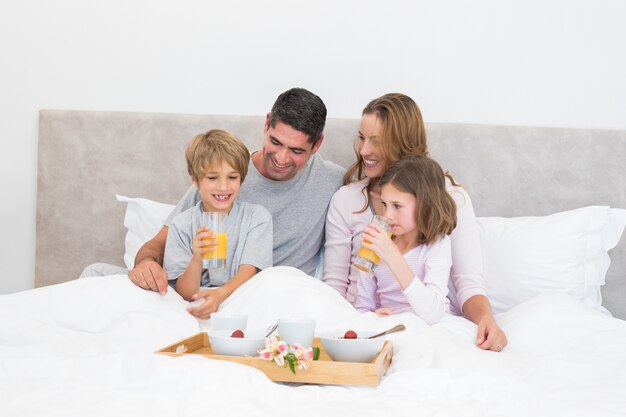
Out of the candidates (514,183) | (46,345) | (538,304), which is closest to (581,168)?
(514,183)

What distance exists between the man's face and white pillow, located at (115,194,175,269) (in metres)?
0.47

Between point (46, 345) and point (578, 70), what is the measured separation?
2086mm

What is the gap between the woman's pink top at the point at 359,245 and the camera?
2.15m

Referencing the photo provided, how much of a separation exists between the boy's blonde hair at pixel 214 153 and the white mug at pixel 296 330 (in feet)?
2.66

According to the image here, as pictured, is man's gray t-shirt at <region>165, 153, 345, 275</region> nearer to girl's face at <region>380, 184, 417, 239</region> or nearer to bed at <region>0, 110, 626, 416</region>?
bed at <region>0, 110, 626, 416</region>

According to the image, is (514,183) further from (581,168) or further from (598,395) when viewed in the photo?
(598,395)

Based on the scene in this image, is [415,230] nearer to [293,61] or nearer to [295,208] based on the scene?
[295,208]

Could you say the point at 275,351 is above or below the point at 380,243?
below

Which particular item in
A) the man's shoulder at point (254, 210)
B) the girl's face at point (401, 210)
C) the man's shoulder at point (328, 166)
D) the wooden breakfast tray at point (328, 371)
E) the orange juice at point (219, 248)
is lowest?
the wooden breakfast tray at point (328, 371)

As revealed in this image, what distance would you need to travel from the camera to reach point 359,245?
91.7 inches

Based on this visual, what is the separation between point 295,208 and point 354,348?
1.04m

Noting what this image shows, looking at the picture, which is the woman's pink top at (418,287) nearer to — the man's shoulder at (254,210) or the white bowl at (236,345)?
the man's shoulder at (254,210)

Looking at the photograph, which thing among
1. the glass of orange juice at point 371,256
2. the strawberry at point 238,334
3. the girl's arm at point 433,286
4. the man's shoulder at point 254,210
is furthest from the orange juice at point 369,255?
the strawberry at point 238,334

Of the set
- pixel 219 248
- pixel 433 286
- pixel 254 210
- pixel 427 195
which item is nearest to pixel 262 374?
pixel 219 248
